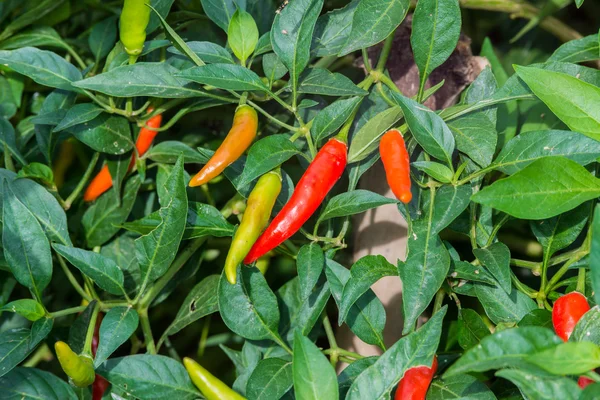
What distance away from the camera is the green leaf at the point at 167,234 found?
81cm

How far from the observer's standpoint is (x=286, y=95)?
37.5 inches

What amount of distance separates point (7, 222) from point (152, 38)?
352mm

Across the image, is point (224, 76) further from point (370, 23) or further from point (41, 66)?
point (41, 66)

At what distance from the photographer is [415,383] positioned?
2.65 ft

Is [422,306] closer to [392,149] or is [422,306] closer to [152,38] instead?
[392,149]

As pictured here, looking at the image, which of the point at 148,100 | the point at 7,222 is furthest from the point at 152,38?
the point at 7,222

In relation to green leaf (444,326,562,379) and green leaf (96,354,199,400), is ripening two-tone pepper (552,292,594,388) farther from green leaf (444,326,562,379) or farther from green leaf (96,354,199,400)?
green leaf (96,354,199,400)

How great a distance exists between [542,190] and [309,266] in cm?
26

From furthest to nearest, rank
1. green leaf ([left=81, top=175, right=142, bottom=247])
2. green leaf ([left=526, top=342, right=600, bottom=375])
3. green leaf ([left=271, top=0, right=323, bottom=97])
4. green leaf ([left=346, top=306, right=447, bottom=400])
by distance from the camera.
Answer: green leaf ([left=81, top=175, right=142, bottom=247]) → green leaf ([left=271, top=0, right=323, bottom=97]) → green leaf ([left=346, top=306, right=447, bottom=400]) → green leaf ([left=526, top=342, right=600, bottom=375])

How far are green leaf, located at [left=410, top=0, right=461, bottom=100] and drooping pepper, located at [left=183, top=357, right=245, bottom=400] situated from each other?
396 millimetres

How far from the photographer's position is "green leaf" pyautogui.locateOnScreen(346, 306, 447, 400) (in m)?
0.72

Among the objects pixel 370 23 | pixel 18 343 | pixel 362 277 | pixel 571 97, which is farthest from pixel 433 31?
pixel 18 343

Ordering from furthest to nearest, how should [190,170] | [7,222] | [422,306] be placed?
1. [190,170]
2. [7,222]
3. [422,306]

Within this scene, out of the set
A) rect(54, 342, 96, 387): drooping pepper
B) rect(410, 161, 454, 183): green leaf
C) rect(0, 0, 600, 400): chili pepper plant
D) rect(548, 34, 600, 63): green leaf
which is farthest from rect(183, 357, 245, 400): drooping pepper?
rect(548, 34, 600, 63): green leaf
